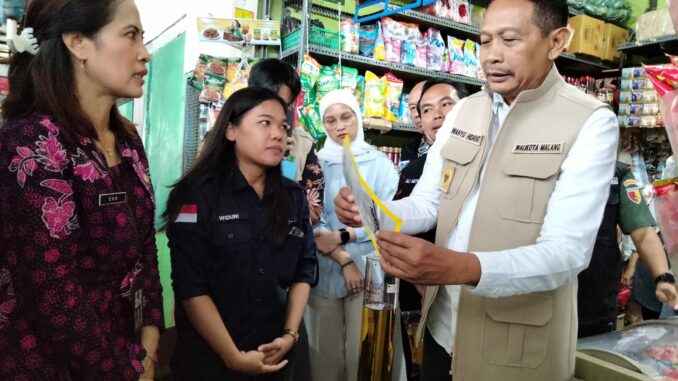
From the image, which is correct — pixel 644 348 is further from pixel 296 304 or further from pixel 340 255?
pixel 340 255

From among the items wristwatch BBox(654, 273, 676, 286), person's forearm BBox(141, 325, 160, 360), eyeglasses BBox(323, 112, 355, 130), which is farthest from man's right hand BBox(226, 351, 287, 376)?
wristwatch BBox(654, 273, 676, 286)

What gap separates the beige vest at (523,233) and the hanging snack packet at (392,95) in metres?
2.25

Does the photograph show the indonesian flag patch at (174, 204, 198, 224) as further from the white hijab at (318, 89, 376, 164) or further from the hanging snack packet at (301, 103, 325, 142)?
the hanging snack packet at (301, 103, 325, 142)

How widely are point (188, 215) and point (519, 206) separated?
104cm

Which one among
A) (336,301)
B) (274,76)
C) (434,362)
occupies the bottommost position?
(336,301)

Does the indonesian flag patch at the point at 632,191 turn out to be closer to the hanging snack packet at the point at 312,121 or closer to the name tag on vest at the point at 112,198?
the hanging snack packet at the point at 312,121

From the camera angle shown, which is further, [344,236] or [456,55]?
[456,55]

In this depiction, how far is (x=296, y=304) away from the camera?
1715mm

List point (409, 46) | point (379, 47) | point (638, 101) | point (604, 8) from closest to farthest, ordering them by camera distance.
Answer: point (379, 47)
point (409, 46)
point (638, 101)
point (604, 8)

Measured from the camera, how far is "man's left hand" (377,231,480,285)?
86 cm

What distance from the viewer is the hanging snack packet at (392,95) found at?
11.3 feet

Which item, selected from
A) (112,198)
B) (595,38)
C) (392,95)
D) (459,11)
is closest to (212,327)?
(112,198)

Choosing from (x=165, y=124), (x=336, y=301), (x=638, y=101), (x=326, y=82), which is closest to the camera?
(x=336, y=301)

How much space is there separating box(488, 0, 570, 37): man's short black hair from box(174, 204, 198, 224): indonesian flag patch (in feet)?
3.87
